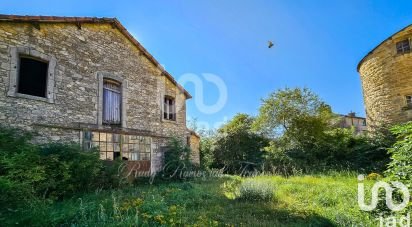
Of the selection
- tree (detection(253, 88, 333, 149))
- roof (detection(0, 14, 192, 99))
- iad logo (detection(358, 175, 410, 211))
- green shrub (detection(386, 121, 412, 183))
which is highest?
roof (detection(0, 14, 192, 99))

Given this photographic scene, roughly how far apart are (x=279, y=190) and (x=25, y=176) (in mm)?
6712

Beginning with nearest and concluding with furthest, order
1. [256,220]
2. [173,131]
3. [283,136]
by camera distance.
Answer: [256,220] → [173,131] → [283,136]

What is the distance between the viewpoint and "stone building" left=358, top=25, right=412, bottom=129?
1282 cm

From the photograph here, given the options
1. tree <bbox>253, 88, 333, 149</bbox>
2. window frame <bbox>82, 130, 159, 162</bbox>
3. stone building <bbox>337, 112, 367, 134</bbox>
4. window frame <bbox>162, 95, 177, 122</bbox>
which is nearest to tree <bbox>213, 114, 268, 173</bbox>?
tree <bbox>253, 88, 333, 149</bbox>

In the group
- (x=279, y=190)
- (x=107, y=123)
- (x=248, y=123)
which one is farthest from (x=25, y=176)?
(x=248, y=123)

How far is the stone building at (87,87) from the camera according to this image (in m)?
7.27

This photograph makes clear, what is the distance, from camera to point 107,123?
963 cm

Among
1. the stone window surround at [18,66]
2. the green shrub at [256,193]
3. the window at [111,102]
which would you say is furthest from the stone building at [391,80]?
the stone window surround at [18,66]

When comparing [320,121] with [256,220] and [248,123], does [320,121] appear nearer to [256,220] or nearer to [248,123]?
[248,123]

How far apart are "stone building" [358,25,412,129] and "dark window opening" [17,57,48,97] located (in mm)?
15620

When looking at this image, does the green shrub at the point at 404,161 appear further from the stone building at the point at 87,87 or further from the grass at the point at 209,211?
the stone building at the point at 87,87

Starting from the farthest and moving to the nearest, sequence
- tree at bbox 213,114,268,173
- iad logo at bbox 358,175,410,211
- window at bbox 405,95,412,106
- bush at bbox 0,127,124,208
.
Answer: tree at bbox 213,114,268,173, window at bbox 405,95,412,106, bush at bbox 0,127,124,208, iad logo at bbox 358,175,410,211

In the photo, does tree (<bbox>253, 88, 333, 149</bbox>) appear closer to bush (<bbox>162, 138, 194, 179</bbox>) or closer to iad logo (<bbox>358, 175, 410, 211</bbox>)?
bush (<bbox>162, 138, 194, 179</bbox>)

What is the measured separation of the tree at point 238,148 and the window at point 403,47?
931cm
